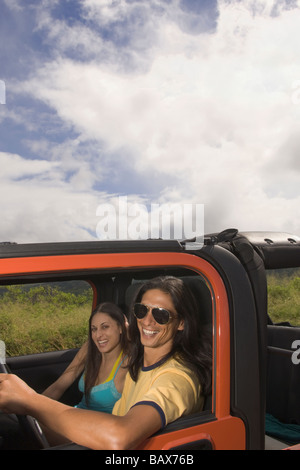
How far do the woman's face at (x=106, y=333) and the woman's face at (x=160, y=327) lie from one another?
1.94 feet

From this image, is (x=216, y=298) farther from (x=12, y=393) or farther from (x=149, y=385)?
(x=12, y=393)

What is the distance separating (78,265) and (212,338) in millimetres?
668

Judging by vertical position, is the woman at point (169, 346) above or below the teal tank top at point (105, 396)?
above

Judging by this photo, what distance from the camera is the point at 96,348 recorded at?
2689 mm

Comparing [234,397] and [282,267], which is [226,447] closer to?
[234,397]

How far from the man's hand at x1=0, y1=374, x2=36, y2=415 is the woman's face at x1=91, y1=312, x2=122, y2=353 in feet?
2.18

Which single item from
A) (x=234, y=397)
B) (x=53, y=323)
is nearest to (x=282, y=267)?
(x=234, y=397)

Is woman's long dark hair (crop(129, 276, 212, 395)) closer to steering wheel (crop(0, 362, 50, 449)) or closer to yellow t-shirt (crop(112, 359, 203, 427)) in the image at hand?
yellow t-shirt (crop(112, 359, 203, 427))

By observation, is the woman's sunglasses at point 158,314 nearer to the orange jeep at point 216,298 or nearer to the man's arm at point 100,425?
the orange jeep at point 216,298

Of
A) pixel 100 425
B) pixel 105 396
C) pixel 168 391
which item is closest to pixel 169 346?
pixel 168 391

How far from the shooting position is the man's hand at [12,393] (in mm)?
1918

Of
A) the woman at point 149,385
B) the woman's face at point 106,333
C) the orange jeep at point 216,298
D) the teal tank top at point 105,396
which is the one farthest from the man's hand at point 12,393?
the woman's face at point 106,333

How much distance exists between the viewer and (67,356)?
367 centimetres

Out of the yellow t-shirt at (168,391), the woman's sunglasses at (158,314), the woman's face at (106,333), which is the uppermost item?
the woman's sunglasses at (158,314)
